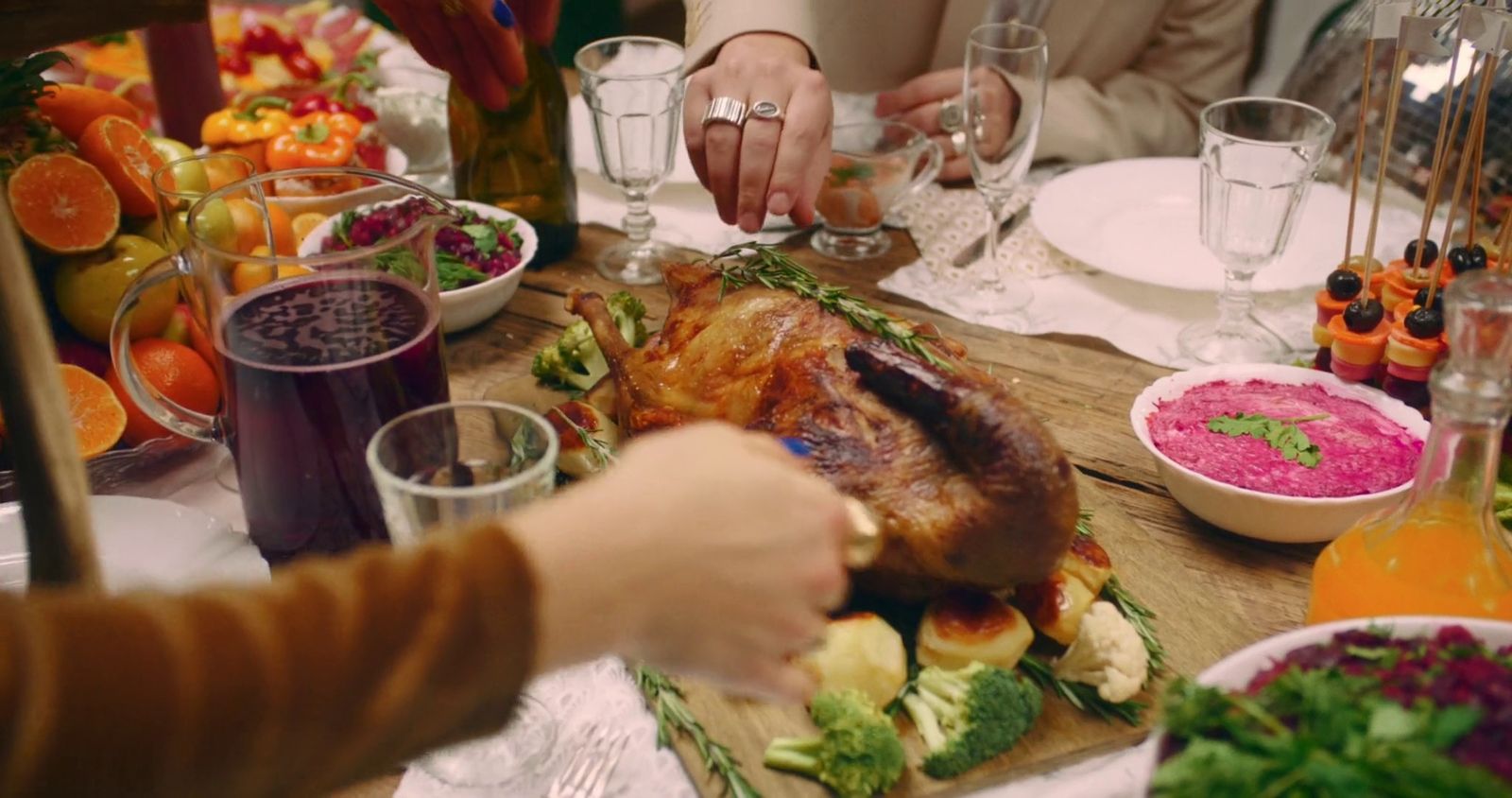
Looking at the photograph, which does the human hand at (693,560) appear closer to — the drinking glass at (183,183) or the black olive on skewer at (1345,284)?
the drinking glass at (183,183)

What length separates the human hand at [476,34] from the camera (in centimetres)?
162

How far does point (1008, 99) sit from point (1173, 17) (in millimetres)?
1011

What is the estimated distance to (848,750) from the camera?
1.01 m

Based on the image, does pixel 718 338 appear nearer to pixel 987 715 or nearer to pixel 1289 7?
pixel 987 715

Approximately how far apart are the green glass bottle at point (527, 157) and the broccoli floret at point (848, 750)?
1.13m

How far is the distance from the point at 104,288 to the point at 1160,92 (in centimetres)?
195

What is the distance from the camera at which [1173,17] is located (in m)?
2.52

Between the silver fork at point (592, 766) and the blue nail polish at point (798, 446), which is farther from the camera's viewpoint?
the blue nail polish at point (798, 446)

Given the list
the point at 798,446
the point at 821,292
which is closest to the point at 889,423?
the point at 798,446

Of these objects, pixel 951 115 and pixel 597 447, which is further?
pixel 951 115

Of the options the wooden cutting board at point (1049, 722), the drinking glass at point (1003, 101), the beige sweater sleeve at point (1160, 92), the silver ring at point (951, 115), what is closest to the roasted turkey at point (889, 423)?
the wooden cutting board at point (1049, 722)

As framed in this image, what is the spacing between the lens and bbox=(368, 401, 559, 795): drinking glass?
35.6 inches

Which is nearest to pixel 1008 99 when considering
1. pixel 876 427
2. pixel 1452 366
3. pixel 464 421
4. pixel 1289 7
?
pixel 876 427

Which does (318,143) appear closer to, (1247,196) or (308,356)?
(308,356)
